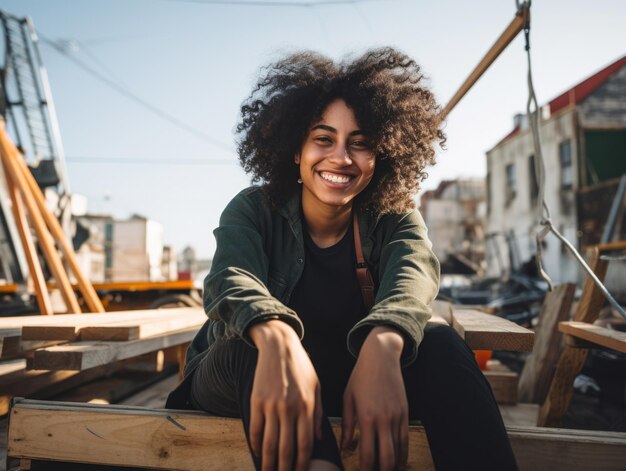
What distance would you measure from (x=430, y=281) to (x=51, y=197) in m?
7.05

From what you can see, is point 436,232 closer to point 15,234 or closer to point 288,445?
point 15,234

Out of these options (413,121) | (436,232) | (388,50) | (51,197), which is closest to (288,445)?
(413,121)

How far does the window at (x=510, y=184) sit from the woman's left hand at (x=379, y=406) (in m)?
23.4

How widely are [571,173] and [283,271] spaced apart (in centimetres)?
1969

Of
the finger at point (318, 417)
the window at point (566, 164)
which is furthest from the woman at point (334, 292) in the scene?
the window at point (566, 164)

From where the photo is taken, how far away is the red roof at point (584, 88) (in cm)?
2092

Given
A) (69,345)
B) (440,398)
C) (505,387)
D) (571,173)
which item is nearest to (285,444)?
(440,398)

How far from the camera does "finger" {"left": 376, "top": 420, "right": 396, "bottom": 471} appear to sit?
1.11 m

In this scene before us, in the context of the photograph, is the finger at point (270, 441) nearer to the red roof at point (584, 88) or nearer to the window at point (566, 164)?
the window at point (566, 164)

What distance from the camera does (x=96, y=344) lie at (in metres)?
1.90

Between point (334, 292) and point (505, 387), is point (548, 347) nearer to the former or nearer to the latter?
point (505, 387)

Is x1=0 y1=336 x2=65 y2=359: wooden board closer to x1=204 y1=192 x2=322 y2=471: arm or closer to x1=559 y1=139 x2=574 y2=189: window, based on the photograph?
x1=204 y1=192 x2=322 y2=471: arm

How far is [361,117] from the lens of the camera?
1925 mm

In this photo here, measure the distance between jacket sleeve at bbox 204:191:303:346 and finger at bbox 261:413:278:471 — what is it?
0.22 meters
